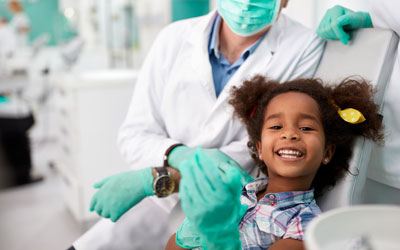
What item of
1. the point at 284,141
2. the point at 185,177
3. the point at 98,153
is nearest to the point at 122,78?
the point at 98,153

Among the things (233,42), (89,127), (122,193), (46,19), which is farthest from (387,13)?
(46,19)

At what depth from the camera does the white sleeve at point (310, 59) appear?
1.35 m

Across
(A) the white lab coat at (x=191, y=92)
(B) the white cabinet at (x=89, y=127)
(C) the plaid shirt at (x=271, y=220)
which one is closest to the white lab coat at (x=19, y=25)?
(B) the white cabinet at (x=89, y=127)

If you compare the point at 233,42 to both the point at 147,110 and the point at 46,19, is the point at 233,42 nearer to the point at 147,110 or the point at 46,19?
the point at 147,110

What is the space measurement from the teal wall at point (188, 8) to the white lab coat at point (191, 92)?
1774 millimetres

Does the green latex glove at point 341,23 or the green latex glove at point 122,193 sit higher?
the green latex glove at point 341,23

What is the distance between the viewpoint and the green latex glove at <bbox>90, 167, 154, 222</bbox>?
1207 mm

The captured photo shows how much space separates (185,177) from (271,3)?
0.77 metres

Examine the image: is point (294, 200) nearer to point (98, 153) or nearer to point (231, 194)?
point (231, 194)

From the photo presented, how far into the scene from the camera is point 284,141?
107 cm

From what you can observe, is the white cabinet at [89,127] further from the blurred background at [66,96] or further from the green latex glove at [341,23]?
the green latex glove at [341,23]

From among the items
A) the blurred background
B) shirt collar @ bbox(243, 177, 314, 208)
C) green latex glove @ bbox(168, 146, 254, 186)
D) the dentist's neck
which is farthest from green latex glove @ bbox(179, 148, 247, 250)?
the blurred background

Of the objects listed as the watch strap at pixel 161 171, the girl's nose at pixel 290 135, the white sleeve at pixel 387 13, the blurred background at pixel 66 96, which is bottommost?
the blurred background at pixel 66 96

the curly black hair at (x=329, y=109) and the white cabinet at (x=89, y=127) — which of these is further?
the white cabinet at (x=89, y=127)
